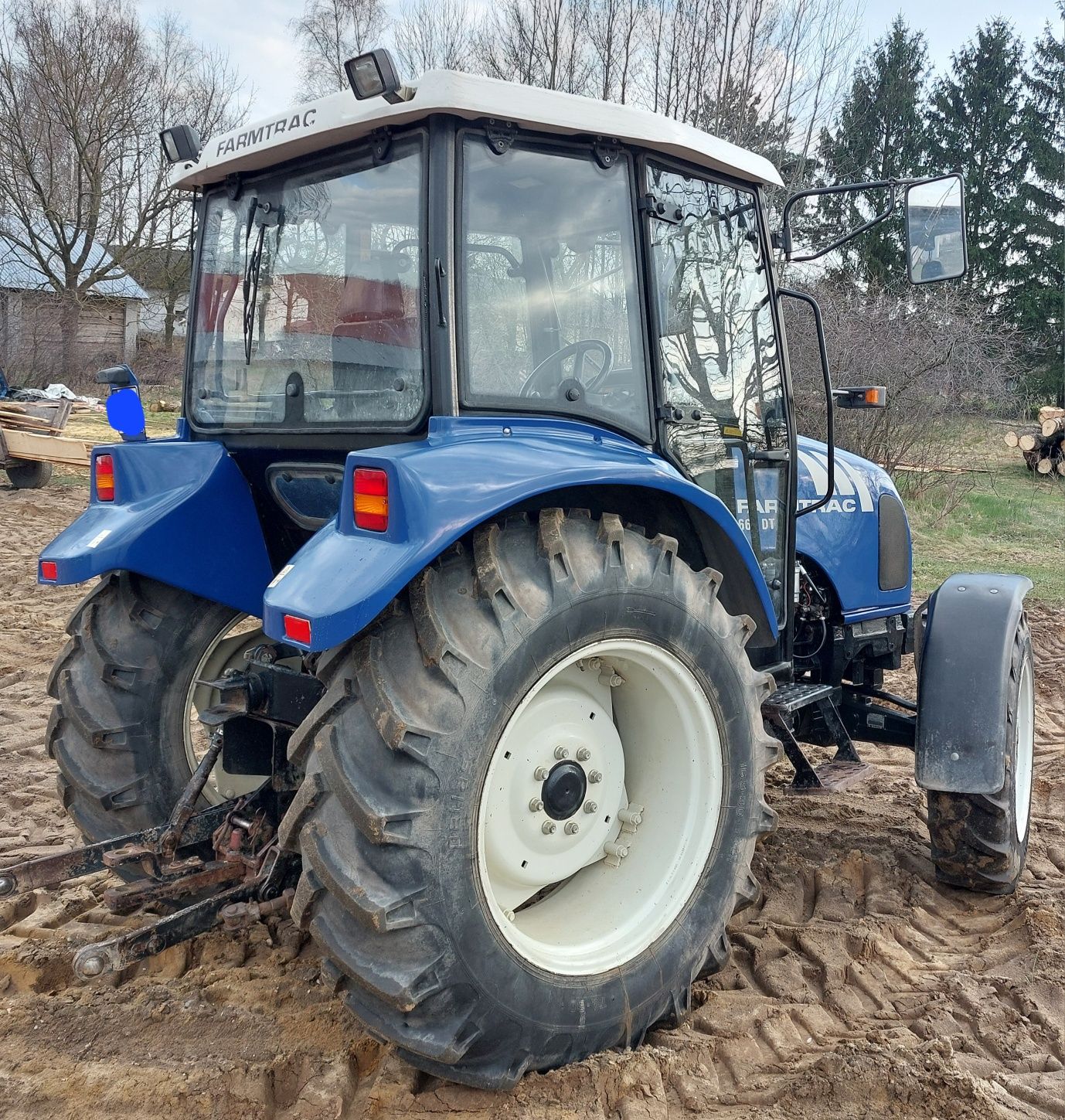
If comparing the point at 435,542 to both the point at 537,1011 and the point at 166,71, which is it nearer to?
the point at 537,1011

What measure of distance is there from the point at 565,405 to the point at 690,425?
0.61 meters

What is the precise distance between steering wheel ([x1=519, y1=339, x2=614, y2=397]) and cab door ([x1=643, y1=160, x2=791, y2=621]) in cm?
20

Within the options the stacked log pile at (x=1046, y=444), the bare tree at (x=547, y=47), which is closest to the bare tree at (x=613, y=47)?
the bare tree at (x=547, y=47)

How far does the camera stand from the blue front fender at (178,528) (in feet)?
9.39

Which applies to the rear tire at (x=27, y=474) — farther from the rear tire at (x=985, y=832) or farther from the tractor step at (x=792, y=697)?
the rear tire at (x=985, y=832)

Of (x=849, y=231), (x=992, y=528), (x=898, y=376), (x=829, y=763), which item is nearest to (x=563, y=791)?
(x=829, y=763)

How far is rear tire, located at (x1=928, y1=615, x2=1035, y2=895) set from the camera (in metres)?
3.44

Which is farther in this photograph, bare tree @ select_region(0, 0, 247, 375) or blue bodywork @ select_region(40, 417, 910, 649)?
bare tree @ select_region(0, 0, 247, 375)

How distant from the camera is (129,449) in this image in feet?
9.84

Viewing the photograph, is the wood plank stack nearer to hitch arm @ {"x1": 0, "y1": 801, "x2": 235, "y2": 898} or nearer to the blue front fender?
the blue front fender

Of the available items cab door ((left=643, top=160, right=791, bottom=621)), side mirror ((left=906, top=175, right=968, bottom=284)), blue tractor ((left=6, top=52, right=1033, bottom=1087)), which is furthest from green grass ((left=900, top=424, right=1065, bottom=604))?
blue tractor ((left=6, top=52, right=1033, bottom=1087))

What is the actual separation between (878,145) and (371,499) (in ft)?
84.3

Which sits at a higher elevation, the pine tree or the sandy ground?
the pine tree

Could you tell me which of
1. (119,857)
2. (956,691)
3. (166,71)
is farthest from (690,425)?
(166,71)
